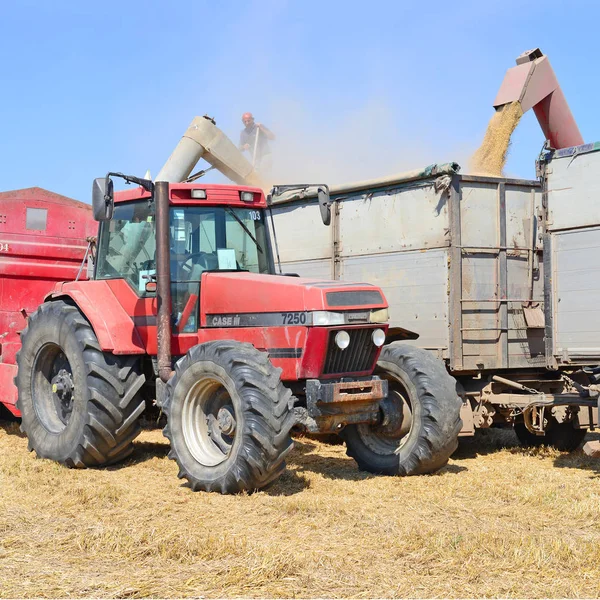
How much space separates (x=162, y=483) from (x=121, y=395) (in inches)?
38.8

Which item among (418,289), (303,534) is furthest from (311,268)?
(303,534)

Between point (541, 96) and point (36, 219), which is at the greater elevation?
point (541, 96)

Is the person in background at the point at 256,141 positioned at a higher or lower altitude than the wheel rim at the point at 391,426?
higher

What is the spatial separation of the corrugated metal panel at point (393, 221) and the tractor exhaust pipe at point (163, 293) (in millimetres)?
2950

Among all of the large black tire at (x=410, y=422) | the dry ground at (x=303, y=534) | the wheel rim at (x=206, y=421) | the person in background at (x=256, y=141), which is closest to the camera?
the dry ground at (x=303, y=534)

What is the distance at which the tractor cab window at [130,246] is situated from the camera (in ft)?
25.5

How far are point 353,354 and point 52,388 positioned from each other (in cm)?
313

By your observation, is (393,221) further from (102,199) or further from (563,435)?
(102,199)

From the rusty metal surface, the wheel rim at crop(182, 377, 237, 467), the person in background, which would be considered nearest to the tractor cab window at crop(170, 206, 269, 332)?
the wheel rim at crop(182, 377, 237, 467)

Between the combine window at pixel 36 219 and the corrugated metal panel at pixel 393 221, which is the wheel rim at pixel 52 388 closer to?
the combine window at pixel 36 219

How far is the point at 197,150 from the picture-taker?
38.3 ft

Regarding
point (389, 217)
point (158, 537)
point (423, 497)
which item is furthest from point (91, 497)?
point (389, 217)

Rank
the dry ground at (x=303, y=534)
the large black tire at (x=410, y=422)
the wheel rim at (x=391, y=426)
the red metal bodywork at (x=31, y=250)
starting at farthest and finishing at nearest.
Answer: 1. the red metal bodywork at (x=31, y=250)
2. the wheel rim at (x=391, y=426)
3. the large black tire at (x=410, y=422)
4. the dry ground at (x=303, y=534)

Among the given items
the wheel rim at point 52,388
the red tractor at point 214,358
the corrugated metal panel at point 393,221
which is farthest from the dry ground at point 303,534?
the corrugated metal panel at point 393,221
